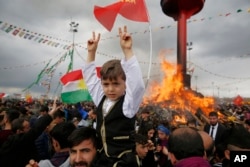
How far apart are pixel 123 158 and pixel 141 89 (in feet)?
2.39

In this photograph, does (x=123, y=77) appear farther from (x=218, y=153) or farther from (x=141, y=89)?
(x=218, y=153)

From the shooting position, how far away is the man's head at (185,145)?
257 cm

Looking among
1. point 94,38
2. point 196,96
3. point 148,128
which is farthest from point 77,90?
point 196,96

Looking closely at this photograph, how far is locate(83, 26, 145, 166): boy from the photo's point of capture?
2865mm

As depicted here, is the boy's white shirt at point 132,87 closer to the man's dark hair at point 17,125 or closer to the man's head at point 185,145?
the man's head at point 185,145

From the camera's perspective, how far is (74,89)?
8.41 m

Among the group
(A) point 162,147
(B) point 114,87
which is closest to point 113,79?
(B) point 114,87

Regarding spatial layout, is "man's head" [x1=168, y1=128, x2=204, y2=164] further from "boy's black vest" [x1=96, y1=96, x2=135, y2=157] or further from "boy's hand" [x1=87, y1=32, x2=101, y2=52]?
"boy's hand" [x1=87, y1=32, x2=101, y2=52]

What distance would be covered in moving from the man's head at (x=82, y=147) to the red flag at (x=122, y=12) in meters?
2.09

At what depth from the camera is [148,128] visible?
20.6ft

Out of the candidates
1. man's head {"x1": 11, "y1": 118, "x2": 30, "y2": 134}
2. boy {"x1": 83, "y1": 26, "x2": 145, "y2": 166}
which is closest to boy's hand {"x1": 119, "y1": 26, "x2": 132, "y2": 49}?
boy {"x1": 83, "y1": 26, "x2": 145, "y2": 166}

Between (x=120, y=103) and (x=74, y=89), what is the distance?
18.3ft

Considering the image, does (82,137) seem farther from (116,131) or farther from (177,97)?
(177,97)

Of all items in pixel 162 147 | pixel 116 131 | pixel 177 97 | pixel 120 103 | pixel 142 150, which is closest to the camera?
pixel 116 131
